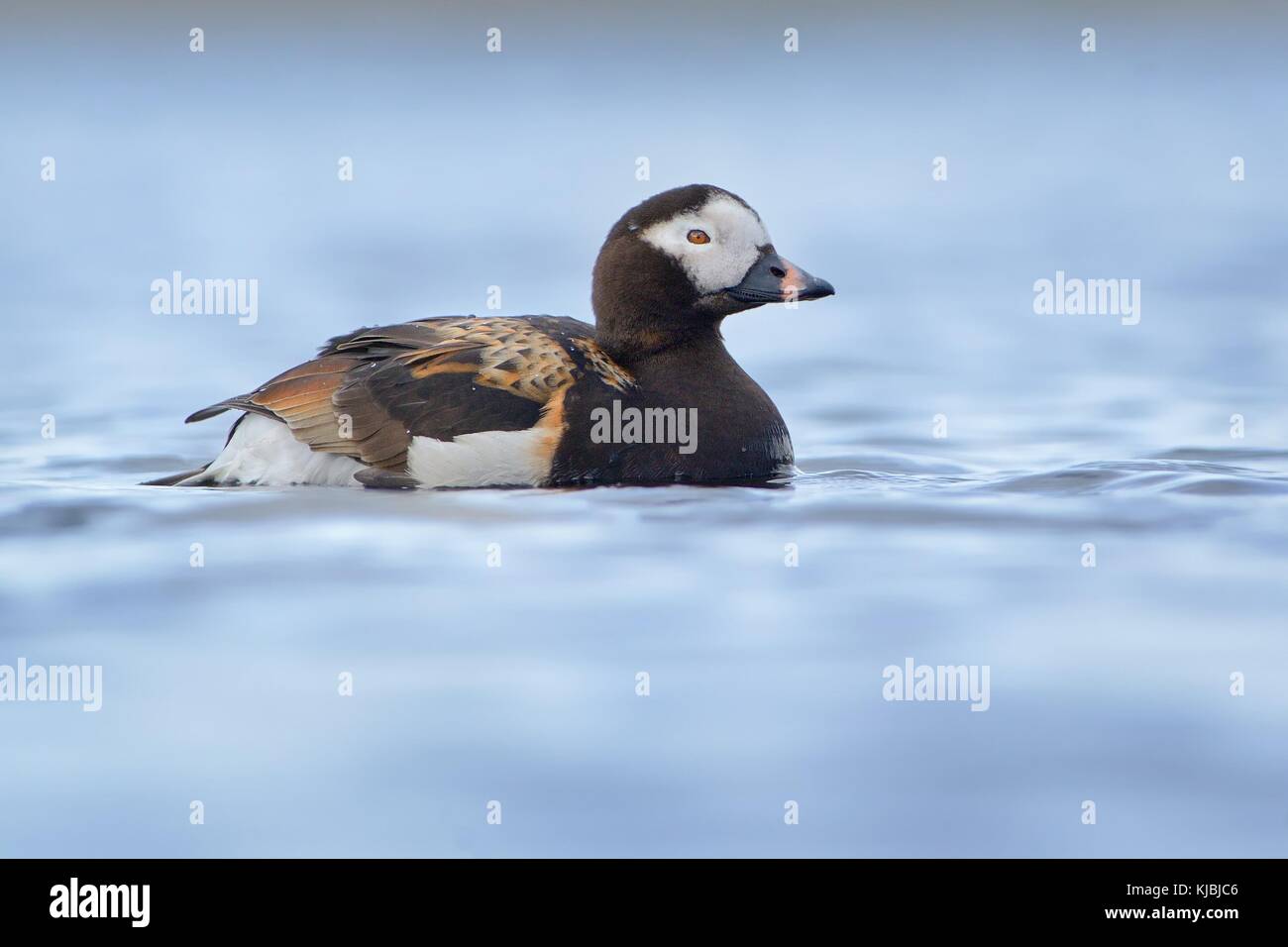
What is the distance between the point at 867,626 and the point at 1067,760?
1.34m

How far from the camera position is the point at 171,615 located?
7309 millimetres

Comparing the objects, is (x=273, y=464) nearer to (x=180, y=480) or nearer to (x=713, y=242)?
(x=180, y=480)

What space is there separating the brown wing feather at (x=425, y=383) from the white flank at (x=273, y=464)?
10 cm

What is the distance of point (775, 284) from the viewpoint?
9.80 m

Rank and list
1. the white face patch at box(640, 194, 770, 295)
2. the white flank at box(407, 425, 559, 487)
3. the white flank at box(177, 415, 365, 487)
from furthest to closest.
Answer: the white face patch at box(640, 194, 770, 295) < the white flank at box(177, 415, 365, 487) < the white flank at box(407, 425, 559, 487)

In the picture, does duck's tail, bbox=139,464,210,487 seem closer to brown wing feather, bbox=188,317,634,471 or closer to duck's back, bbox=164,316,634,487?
duck's back, bbox=164,316,634,487

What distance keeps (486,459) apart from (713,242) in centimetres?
171

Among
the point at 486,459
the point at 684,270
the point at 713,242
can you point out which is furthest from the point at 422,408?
the point at 713,242

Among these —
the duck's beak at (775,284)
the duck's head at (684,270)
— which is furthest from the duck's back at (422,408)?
the duck's beak at (775,284)

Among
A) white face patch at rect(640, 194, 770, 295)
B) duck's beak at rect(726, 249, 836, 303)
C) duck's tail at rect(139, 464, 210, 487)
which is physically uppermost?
white face patch at rect(640, 194, 770, 295)

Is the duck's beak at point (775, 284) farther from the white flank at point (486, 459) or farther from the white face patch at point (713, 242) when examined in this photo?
the white flank at point (486, 459)

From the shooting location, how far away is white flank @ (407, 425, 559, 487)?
9.23m

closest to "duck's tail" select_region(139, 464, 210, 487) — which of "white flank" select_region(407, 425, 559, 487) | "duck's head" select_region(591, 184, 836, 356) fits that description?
"white flank" select_region(407, 425, 559, 487)

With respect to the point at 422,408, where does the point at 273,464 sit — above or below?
below
